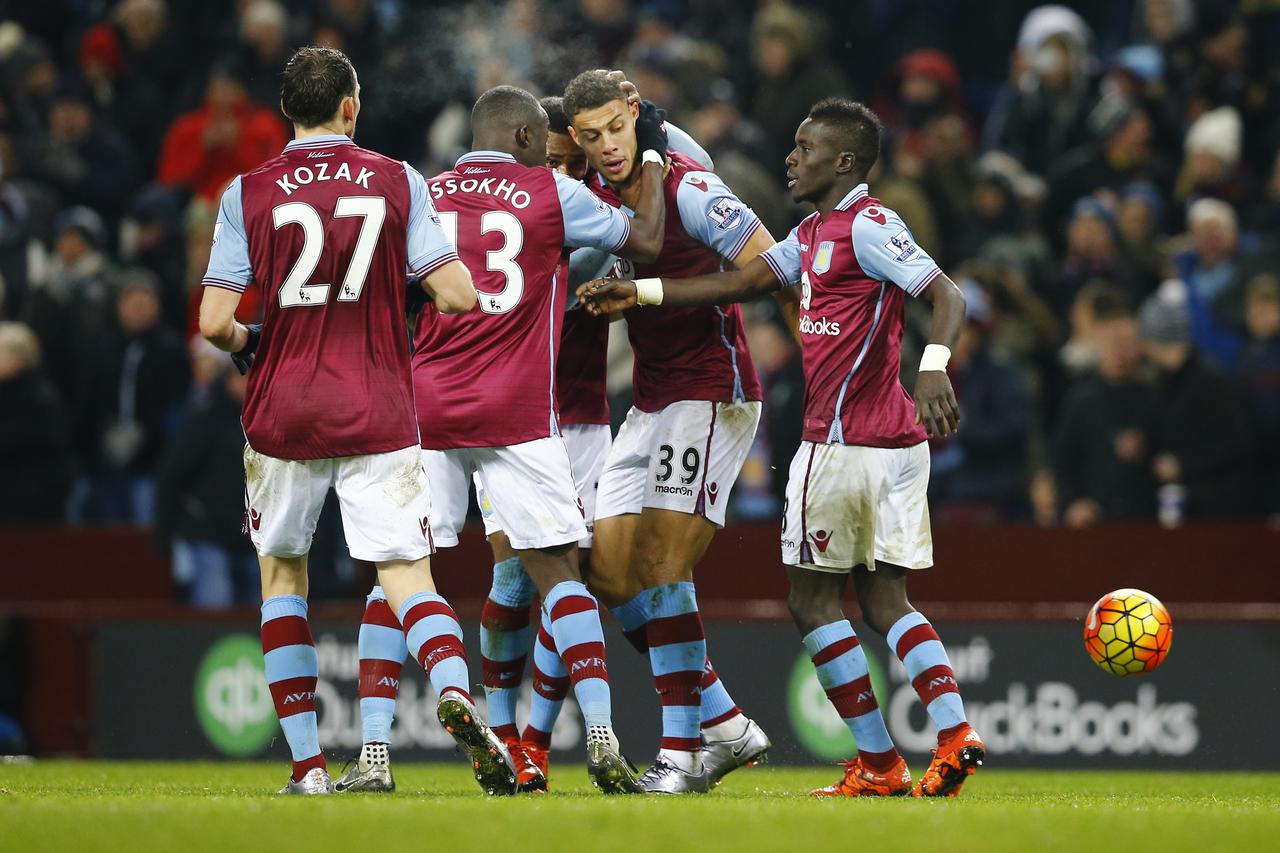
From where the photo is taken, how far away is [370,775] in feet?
22.6

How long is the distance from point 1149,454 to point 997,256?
83.0 inches

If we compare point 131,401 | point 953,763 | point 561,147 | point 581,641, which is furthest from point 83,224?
point 953,763

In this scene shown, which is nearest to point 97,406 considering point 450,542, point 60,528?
point 60,528

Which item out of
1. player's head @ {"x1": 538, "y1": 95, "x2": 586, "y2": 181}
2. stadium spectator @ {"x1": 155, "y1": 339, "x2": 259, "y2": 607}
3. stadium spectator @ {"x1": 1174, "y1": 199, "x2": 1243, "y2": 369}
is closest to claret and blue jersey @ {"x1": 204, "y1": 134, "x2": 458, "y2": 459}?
player's head @ {"x1": 538, "y1": 95, "x2": 586, "y2": 181}

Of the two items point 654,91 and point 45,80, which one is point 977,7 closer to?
point 654,91

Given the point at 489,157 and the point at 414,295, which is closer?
the point at 414,295

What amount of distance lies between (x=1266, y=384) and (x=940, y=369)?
5.55 meters

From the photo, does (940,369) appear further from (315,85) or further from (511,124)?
(315,85)

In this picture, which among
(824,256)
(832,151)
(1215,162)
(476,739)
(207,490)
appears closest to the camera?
(476,739)

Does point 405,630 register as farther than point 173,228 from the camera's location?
No

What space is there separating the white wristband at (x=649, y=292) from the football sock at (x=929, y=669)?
1538 mm

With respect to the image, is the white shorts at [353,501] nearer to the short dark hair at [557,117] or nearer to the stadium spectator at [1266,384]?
the short dark hair at [557,117]

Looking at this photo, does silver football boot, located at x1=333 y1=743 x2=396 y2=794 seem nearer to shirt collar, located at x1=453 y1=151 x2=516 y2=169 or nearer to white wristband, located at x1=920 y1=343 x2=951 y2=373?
shirt collar, located at x1=453 y1=151 x2=516 y2=169

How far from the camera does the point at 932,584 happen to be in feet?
38.2
